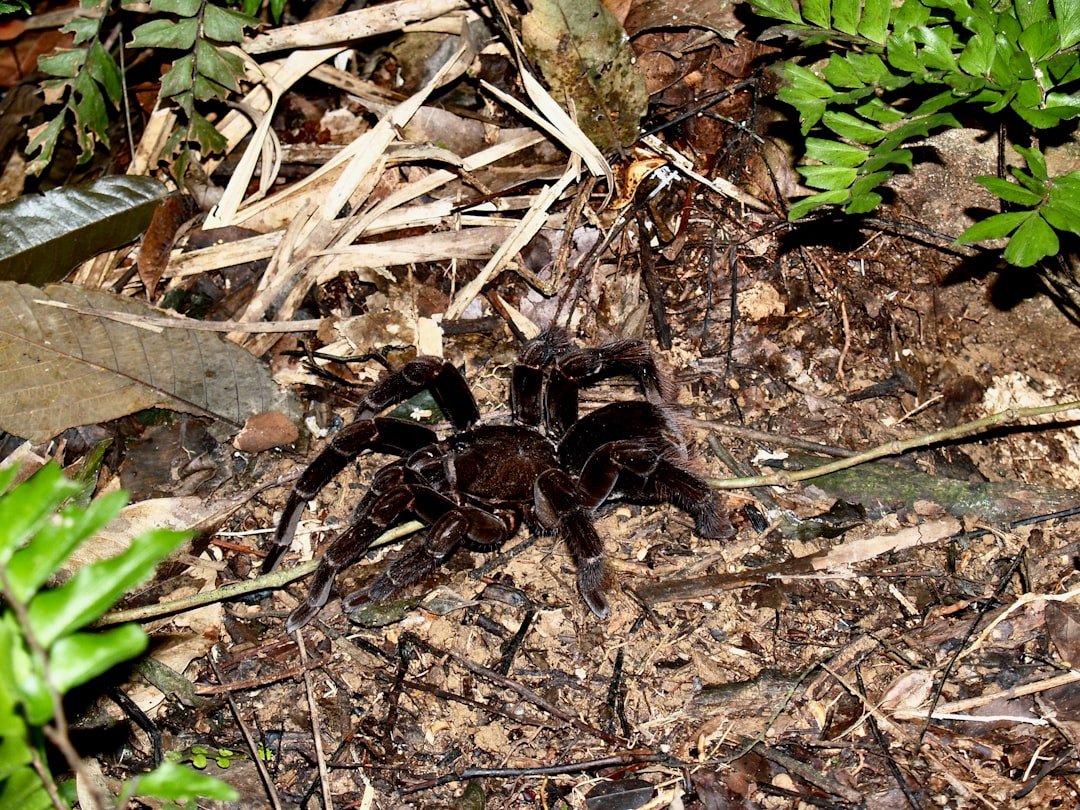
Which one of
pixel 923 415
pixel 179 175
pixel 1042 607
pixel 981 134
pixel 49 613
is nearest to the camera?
pixel 49 613

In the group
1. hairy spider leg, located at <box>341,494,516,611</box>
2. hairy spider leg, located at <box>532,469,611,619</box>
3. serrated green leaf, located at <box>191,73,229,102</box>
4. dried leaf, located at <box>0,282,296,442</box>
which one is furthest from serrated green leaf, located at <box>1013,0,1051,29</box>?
serrated green leaf, located at <box>191,73,229,102</box>

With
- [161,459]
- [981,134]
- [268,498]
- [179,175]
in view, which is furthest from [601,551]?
[179,175]

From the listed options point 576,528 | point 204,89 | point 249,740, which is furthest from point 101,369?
point 576,528

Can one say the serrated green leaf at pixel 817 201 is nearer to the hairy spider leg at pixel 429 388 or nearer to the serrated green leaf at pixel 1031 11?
the serrated green leaf at pixel 1031 11

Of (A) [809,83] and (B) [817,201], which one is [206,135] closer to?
(A) [809,83]

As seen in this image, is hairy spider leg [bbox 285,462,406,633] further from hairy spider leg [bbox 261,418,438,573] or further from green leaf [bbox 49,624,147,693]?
green leaf [bbox 49,624,147,693]

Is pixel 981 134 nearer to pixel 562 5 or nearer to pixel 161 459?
pixel 562 5
